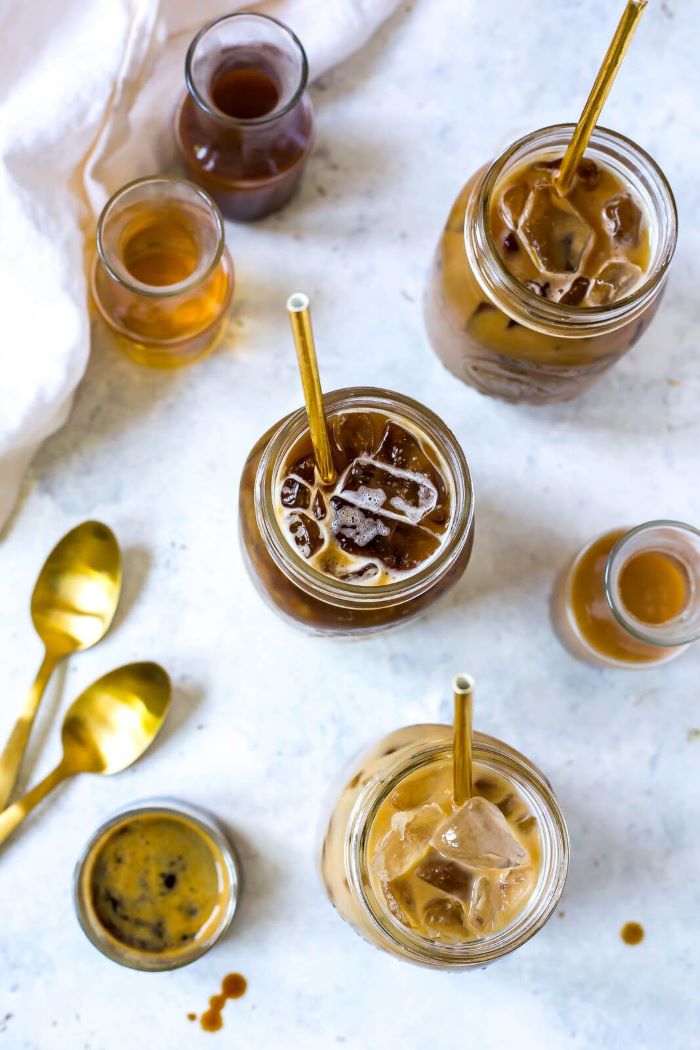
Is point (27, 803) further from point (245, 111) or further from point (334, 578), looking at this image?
point (245, 111)

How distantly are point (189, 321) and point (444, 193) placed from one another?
0.37 m

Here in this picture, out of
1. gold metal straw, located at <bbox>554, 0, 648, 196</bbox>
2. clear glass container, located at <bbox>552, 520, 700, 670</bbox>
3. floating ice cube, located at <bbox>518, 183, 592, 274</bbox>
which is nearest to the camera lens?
gold metal straw, located at <bbox>554, 0, 648, 196</bbox>

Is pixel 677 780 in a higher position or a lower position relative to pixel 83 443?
lower

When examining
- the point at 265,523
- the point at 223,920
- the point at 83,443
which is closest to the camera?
the point at 265,523

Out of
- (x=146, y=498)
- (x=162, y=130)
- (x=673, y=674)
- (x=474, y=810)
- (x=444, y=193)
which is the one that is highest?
(x=162, y=130)

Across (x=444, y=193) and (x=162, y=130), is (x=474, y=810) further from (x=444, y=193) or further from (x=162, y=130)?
(x=162, y=130)

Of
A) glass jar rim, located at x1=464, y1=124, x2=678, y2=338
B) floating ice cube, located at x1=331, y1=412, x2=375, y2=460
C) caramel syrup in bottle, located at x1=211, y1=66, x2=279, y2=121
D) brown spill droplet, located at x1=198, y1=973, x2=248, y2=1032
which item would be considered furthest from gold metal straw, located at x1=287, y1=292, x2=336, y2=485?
brown spill droplet, located at x1=198, y1=973, x2=248, y2=1032

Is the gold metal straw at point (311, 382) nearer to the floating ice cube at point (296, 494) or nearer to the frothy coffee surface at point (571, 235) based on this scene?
the floating ice cube at point (296, 494)

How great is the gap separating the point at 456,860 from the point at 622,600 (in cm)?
38

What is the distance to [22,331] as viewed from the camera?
132cm

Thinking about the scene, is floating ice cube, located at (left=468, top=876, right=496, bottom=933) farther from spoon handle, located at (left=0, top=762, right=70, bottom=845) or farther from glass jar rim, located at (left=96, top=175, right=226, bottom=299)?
glass jar rim, located at (left=96, top=175, right=226, bottom=299)

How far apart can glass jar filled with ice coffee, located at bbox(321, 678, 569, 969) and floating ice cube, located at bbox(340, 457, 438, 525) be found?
0.23 metres

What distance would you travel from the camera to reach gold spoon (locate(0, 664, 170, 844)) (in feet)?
4.38

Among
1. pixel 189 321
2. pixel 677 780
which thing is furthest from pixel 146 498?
pixel 677 780
